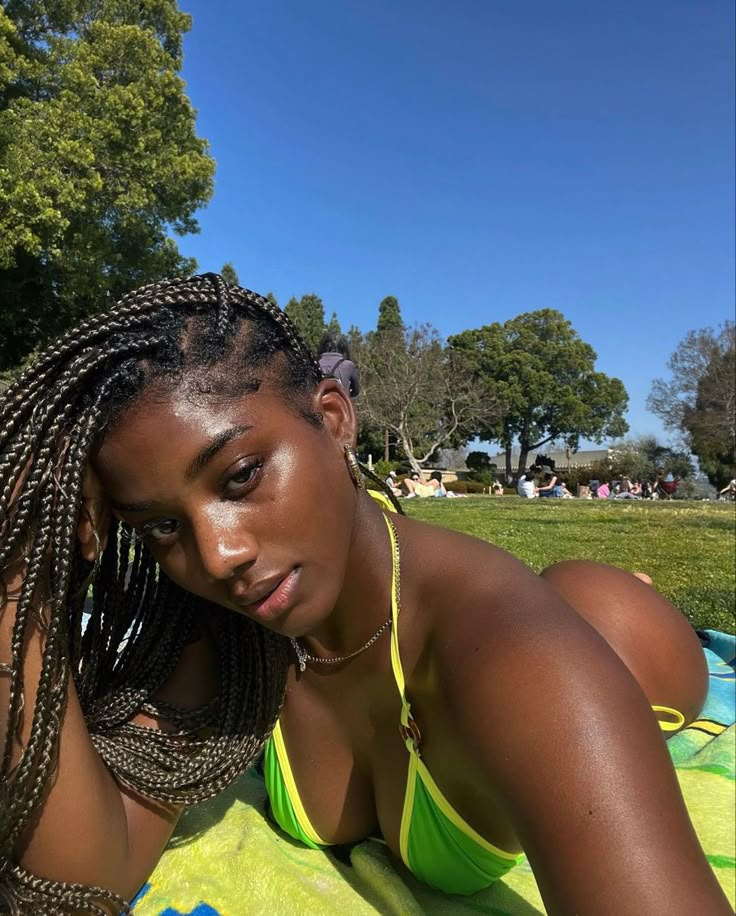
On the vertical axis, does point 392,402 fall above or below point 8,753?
above

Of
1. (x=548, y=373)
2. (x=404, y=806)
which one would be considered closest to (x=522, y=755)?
(x=404, y=806)

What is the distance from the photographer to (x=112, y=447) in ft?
4.84

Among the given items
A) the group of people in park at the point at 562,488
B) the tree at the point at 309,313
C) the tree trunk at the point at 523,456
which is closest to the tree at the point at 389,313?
the tree at the point at 309,313

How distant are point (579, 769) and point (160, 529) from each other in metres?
0.97

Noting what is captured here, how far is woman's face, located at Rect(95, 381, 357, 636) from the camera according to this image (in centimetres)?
143

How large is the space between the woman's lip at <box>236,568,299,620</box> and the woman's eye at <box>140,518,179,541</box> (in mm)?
217

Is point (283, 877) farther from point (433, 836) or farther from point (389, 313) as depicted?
point (389, 313)

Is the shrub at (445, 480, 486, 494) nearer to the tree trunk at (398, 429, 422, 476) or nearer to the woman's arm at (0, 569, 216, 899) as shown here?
the tree trunk at (398, 429, 422, 476)

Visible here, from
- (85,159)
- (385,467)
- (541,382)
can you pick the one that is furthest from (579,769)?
(541,382)

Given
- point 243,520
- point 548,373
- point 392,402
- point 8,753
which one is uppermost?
point 548,373

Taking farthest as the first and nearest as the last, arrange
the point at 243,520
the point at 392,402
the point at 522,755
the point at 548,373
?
the point at 548,373
the point at 392,402
the point at 243,520
the point at 522,755

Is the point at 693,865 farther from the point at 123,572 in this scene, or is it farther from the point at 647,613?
the point at 123,572

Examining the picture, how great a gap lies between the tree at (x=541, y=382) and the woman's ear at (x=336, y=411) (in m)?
43.4

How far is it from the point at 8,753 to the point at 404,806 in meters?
0.94
